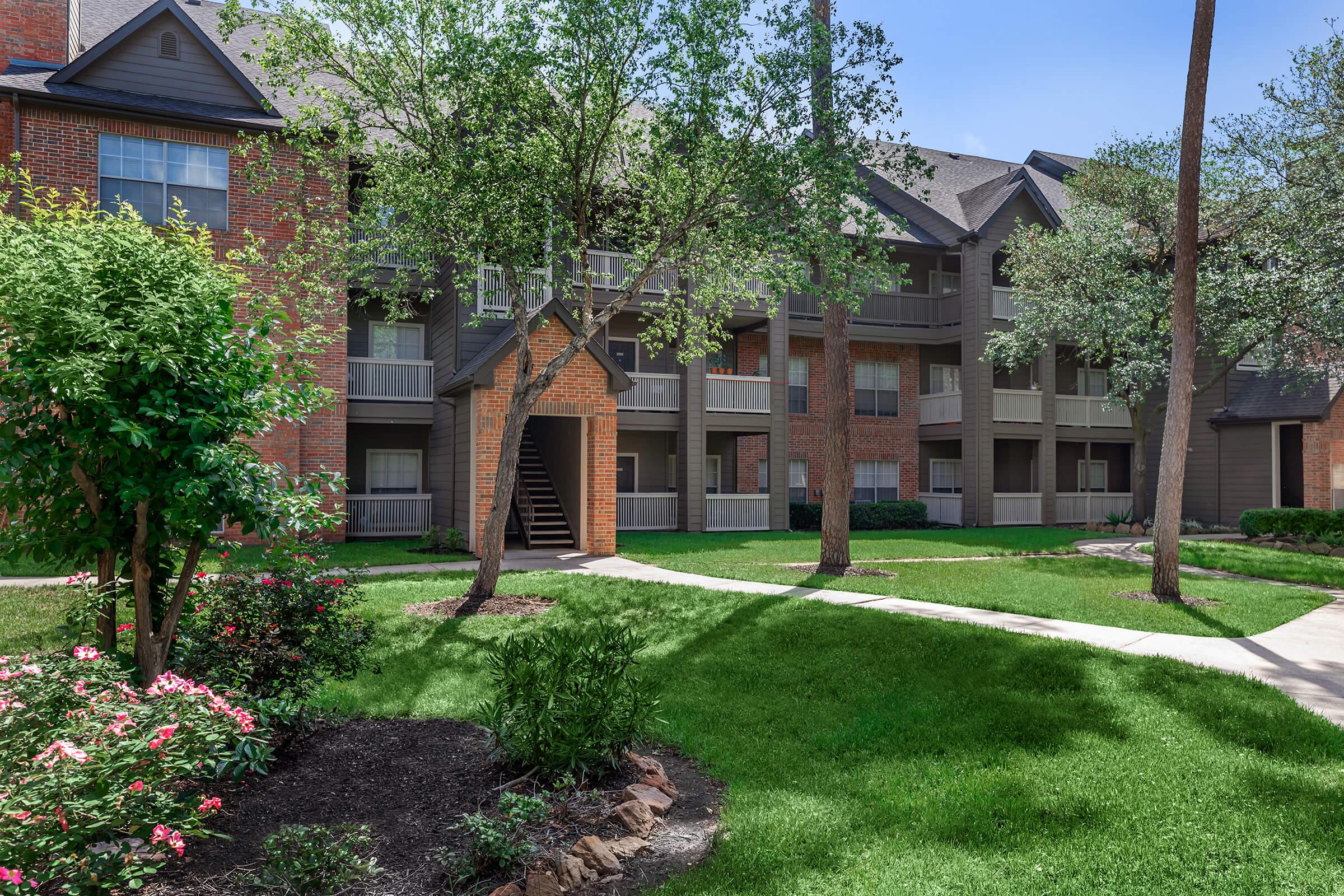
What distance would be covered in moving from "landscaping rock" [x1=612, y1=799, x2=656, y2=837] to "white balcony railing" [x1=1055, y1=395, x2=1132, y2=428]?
2498 cm

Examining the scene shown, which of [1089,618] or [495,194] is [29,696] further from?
[1089,618]

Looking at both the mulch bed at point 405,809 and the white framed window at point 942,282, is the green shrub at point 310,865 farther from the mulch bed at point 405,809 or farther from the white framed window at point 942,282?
the white framed window at point 942,282

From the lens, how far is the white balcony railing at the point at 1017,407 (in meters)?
25.5

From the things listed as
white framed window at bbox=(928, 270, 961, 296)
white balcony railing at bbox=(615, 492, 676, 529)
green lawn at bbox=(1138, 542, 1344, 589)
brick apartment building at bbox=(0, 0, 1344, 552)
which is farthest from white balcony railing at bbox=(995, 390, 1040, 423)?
white balcony railing at bbox=(615, 492, 676, 529)

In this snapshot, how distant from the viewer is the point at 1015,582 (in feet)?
42.0

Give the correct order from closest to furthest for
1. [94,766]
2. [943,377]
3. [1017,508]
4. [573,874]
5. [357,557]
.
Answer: [94,766] → [573,874] → [357,557] → [1017,508] → [943,377]

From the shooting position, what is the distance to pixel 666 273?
2320 cm

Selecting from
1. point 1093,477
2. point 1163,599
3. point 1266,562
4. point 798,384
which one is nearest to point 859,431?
point 798,384

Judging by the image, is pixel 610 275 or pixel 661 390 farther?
pixel 661 390

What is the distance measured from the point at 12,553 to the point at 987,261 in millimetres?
24947

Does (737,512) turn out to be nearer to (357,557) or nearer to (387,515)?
(387,515)

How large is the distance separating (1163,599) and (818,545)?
8.29 m

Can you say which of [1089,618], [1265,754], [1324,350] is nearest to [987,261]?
[1324,350]

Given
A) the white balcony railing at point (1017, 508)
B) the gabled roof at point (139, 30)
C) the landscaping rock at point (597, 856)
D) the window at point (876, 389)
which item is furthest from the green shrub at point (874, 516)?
the landscaping rock at point (597, 856)
